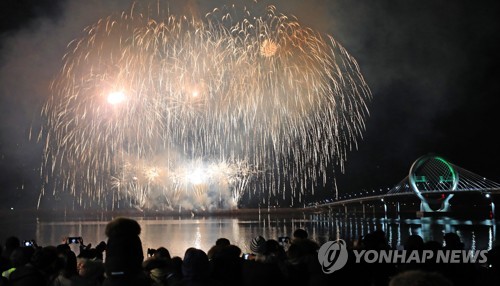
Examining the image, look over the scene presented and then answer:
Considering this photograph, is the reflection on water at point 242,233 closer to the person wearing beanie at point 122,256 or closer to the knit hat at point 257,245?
the knit hat at point 257,245

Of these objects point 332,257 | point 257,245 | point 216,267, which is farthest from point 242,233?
point 216,267

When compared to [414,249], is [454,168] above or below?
above

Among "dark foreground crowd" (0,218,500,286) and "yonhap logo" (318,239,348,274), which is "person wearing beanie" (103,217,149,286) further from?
"yonhap logo" (318,239,348,274)

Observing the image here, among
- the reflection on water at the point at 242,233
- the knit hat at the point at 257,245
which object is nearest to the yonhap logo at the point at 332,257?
the knit hat at the point at 257,245

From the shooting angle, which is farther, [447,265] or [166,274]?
[166,274]

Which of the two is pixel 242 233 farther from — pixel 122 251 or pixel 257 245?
pixel 122 251

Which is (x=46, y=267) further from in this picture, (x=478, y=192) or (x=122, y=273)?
(x=478, y=192)

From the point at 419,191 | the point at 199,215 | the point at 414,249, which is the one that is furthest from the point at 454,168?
the point at 414,249
